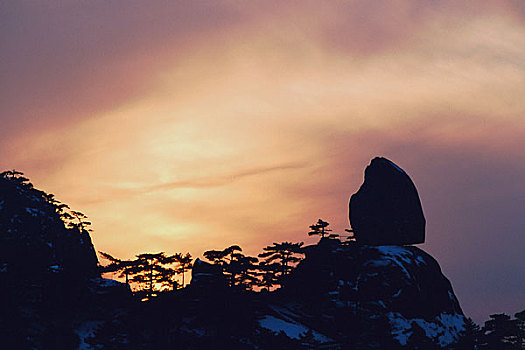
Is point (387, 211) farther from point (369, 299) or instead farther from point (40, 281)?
point (40, 281)

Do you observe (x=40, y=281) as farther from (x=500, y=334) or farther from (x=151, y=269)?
(x=500, y=334)

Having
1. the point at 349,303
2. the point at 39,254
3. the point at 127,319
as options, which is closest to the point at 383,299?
the point at 349,303

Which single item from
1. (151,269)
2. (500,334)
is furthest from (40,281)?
(500,334)

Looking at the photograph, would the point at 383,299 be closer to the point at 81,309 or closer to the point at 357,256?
the point at 357,256

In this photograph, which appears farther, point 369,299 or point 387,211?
point 387,211

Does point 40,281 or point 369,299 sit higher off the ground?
point 40,281

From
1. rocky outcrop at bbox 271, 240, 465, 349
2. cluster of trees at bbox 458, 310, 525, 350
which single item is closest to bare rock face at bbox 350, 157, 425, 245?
rocky outcrop at bbox 271, 240, 465, 349

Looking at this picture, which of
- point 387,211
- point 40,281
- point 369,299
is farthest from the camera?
point 387,211

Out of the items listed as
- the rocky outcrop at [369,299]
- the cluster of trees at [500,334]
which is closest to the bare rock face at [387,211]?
the rocky outcrop at [369,299]

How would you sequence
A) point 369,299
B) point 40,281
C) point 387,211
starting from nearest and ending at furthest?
point 40,281 → point 369,299 → point 387,211

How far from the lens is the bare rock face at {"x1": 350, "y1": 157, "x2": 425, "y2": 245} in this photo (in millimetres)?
78875

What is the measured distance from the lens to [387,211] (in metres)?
79.3

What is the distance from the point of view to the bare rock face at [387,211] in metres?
78.9

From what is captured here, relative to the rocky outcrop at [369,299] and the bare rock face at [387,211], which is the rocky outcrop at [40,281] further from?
the bare rock face at [387,211]
